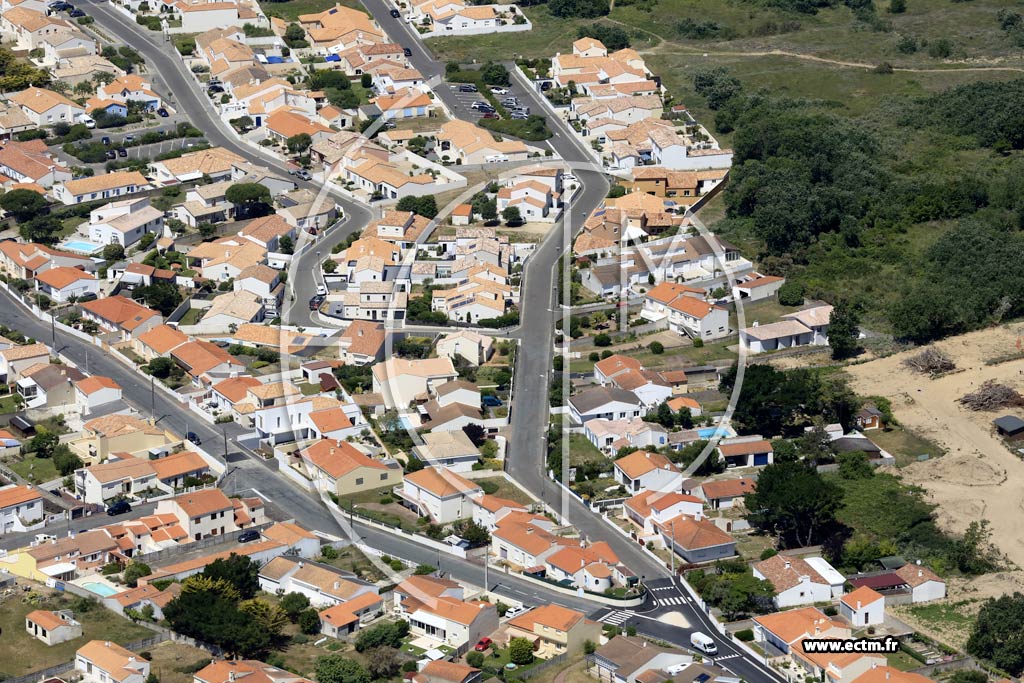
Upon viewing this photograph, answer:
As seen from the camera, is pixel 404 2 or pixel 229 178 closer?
pixel 229 178

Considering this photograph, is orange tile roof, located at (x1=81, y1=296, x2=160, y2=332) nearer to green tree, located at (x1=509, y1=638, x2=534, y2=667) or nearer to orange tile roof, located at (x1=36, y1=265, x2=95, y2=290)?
orange tile roof, located at (x1=36, y1=265, x2=95, y2=290)

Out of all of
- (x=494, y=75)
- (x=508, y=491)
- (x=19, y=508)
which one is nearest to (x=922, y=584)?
(x=508, y=491)

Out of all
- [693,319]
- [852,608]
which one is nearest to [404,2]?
[693,319]

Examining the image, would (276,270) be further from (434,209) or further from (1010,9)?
(1010,9)

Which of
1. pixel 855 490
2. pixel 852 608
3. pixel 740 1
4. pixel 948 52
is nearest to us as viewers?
pixel 852 608

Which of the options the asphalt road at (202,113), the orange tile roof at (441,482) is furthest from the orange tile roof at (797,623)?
the asphalt road at (202,113)

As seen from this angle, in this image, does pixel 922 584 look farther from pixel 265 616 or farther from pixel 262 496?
pixel 262 496
